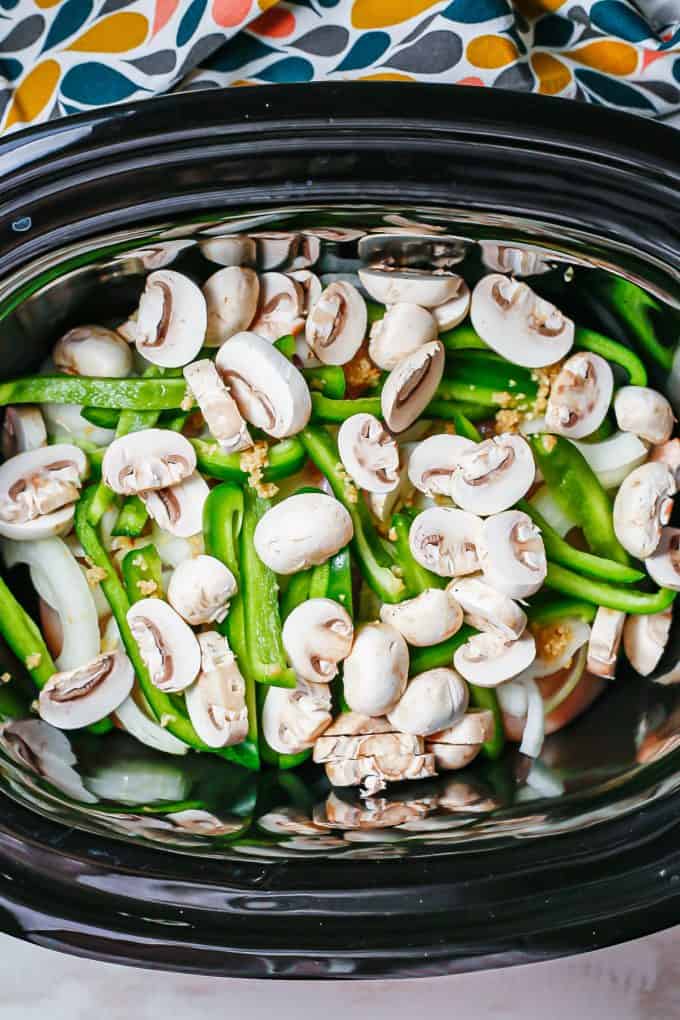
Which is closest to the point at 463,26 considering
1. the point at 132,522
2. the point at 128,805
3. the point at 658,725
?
the point at 132,522

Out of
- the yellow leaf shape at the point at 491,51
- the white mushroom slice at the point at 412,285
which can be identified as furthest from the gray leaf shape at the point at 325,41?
the white mushroom slice at the point at 412,285

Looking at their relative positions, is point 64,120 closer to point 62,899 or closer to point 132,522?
point 132,522

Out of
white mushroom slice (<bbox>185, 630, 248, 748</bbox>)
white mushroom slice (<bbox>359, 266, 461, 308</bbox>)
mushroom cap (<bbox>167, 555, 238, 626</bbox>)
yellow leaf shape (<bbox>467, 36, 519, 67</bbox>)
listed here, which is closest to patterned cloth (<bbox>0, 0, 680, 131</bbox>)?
yellow leaf shape (<bbox>467, 36, 519, 67</bbox>)

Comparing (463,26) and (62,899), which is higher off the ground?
(463,26)

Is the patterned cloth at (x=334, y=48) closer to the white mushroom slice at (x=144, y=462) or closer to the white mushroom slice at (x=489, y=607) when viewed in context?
the white mushroom slice at (x=144, y=462)

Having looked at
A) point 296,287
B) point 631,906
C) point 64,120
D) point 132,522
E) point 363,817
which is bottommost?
point 631,906

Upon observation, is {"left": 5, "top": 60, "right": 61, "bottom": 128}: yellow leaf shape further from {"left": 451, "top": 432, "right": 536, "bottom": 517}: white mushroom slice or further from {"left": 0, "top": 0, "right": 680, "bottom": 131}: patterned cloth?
{"left": 451, "top": 432, "right": 536, "bottom": 517}: white mushroom slice

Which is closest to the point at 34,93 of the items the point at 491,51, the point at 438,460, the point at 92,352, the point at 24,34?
the point at 24,34
